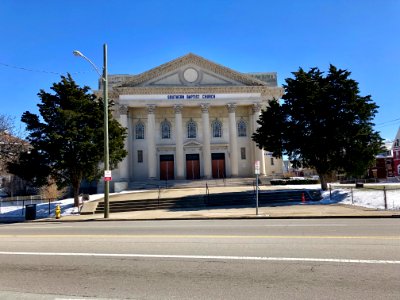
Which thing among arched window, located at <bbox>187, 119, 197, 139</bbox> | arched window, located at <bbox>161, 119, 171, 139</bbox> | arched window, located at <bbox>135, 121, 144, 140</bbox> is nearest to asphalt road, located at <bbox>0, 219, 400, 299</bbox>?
arched window, located at <bbox>135, 121, 144, 140</bbox>

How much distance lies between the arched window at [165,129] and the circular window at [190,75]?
5.98 meters

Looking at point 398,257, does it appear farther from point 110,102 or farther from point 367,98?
point 110,102

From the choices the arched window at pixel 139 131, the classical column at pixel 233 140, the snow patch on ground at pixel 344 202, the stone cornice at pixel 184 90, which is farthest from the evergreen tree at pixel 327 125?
the arched window at pixel 139 131

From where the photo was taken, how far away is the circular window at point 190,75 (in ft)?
150

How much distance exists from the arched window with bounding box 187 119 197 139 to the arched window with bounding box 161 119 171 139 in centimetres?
252

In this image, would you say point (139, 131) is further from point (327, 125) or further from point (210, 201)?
point (327, 125)

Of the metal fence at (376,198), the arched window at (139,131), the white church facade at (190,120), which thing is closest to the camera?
the metal fence at (376,198)

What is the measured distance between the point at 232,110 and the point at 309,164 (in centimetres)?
1973

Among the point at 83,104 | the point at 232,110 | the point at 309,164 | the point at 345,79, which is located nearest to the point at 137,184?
the point at 232,110

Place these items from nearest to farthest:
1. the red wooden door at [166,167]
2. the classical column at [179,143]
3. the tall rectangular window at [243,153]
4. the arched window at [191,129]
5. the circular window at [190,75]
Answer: the classical column at [179,143] → the circular window at [190,75] → the red wooden door at [166,167] → the tall rectangular window at [243,153] → the arched window at [191,129]

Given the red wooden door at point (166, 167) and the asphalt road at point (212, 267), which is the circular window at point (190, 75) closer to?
the red wooden door at point (166, 167)

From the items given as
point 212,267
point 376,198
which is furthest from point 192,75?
point 212,267

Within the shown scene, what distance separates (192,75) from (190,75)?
243 mm

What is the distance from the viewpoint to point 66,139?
2392 cm
